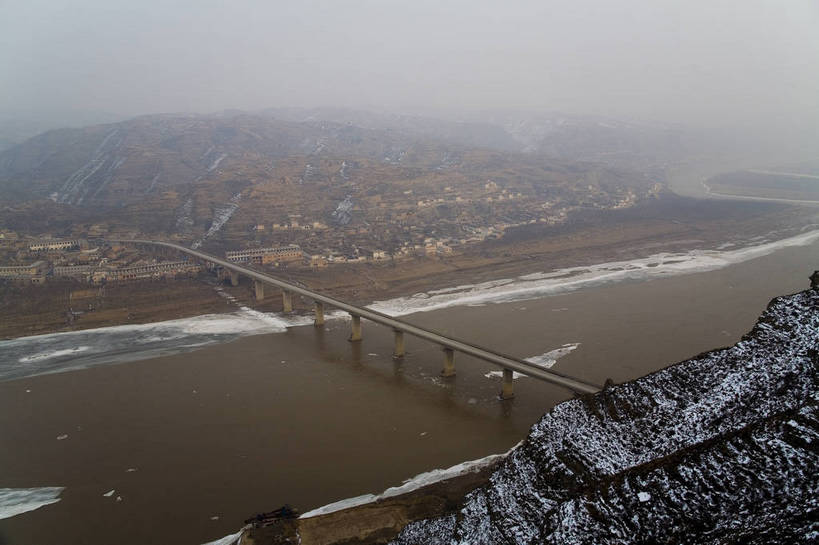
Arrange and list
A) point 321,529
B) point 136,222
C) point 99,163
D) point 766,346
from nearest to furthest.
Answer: point 766,346, point 321,529, point 136,222, point 99,163

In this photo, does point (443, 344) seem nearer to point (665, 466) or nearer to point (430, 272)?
point (665, 466)

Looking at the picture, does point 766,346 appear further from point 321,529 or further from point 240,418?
point 240,418

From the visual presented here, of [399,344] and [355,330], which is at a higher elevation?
[399,344]

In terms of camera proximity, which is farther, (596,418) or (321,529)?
(321,529)

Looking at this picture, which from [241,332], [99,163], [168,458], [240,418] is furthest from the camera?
[99,163]

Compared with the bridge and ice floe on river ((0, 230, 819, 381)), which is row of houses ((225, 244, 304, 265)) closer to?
the bridge

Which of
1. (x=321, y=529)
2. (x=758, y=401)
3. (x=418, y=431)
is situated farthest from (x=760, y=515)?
(x=418, y=431)

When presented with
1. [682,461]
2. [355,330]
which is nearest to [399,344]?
[355,330]

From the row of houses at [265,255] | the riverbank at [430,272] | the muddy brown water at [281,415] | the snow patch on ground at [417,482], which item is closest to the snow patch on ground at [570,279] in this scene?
the riverbank at [430,272]

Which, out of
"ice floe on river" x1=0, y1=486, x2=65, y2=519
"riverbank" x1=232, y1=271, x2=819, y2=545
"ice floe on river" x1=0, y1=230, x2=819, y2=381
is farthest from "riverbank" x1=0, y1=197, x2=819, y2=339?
"riverbank" x1=232, y1=271, x2=819, y2=545
